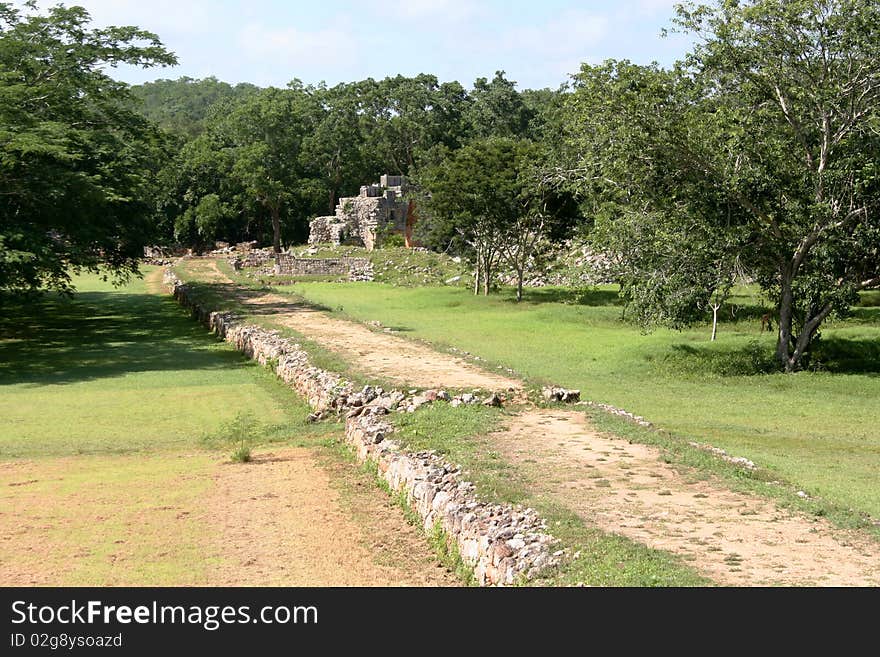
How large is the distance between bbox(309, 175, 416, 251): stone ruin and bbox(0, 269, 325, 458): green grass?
24649mm

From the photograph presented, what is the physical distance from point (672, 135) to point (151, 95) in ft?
572

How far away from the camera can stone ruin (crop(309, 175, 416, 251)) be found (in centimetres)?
5488

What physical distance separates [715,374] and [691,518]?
36.6 feet

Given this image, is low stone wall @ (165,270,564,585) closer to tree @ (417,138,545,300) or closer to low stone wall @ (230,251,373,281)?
→ tree @ (417,138,545,300)

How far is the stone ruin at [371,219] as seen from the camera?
2160 inches

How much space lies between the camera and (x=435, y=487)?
9.93 metres

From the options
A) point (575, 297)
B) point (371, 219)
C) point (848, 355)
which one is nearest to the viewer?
point (848, 355)

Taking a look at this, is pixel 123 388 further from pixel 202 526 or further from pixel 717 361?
pixel 717 361

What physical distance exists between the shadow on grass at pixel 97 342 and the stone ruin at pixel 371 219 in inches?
770

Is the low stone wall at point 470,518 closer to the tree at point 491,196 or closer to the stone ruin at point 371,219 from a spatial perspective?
the tree at point 491,196

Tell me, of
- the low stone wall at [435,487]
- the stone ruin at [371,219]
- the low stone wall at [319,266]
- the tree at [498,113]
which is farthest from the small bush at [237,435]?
the tree at [498,113]

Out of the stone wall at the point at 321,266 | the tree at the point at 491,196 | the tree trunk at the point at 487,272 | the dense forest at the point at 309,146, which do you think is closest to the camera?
the tree at the point at 491,196

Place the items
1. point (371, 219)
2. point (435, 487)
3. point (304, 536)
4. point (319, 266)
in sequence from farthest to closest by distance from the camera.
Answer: point (371, 219) → point (319, 266) → point (435, 487) → point (304, 536)

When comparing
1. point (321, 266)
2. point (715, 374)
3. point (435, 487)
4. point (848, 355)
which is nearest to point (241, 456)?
point (435, 487)
